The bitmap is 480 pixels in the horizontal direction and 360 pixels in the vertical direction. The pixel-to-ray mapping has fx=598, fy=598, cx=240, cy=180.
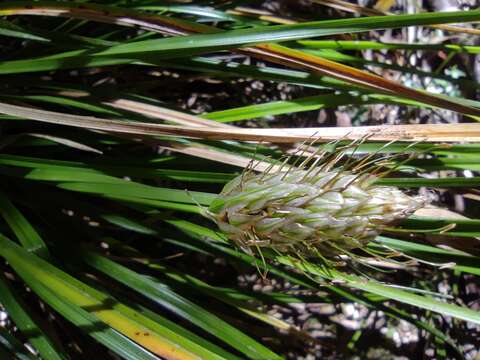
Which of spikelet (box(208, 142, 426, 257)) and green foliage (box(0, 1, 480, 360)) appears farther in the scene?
green foliage (box(0, 1, 480, 360))

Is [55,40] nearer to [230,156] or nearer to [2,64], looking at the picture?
[2,64]

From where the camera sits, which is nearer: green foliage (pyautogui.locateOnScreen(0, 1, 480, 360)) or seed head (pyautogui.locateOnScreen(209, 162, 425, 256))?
seed head (pyautogui.locateOnScreen(209, 162, 425, 256))

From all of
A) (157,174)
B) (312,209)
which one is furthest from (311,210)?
(157,174)

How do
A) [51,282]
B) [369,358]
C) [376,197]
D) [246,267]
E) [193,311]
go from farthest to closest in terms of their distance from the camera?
[369,358], [246,267], [193,311], [51,282], [376,197]

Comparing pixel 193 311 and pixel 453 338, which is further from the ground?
pixel 193 311

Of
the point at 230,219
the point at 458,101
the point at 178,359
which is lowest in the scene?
the point at 178,359

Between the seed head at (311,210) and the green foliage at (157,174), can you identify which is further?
the green foliage at (157,174)

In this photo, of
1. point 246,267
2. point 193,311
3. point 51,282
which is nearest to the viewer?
point 51,282

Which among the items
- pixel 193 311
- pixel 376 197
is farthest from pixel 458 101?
pixel 193 311
